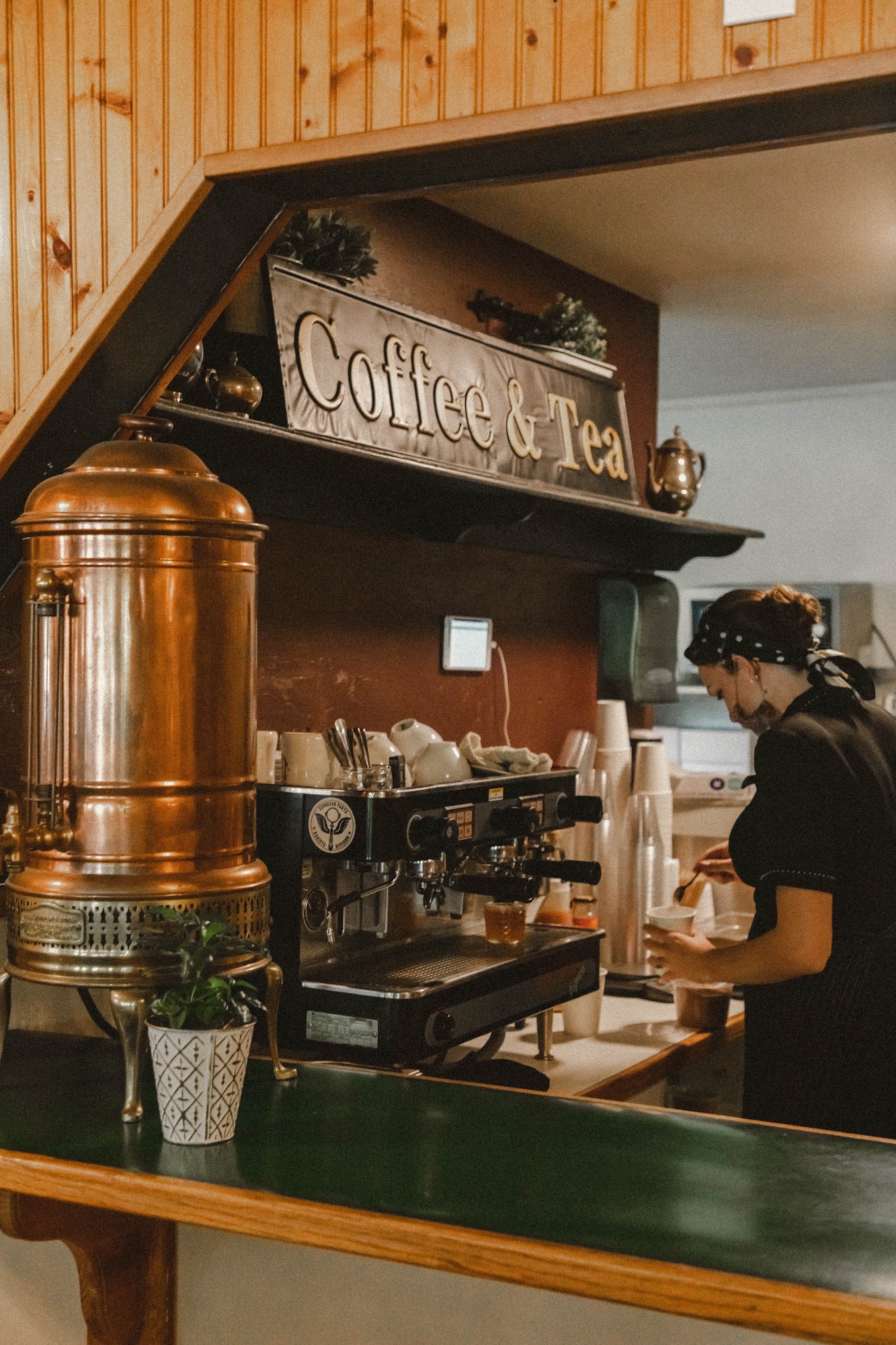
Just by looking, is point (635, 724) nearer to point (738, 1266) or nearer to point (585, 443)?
point (585, 443)

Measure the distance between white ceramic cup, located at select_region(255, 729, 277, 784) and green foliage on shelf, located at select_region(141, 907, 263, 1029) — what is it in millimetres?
810

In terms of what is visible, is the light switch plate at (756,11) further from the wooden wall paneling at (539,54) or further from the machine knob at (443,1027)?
the machine knob at (443,1027)

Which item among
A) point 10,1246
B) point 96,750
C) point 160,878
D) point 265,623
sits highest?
point 265,623

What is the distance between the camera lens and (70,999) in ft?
8.04

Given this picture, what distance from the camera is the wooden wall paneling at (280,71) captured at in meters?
1.95

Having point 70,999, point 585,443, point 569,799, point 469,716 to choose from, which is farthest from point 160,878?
point 585,443

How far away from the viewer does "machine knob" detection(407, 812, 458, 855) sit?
2.52 metres

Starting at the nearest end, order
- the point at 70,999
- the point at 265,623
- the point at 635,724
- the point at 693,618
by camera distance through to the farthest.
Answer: the point at 70,999 → the point at 265,623 → the point at 635,724 → the point at 693,618

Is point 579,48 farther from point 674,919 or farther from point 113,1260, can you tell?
point 674,919

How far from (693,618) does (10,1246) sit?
503 centimetres

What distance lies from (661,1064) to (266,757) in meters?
1.00

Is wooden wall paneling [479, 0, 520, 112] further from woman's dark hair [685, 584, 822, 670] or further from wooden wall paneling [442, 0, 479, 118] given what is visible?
woman's dark hair [685, 584, 822, 670]

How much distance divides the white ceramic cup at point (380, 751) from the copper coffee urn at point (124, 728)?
2.45 ft

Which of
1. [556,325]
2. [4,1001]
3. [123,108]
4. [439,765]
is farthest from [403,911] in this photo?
[556,325]
